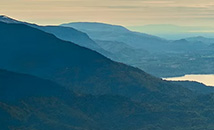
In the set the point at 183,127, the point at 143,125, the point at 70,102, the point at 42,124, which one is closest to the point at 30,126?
the point at 42,124

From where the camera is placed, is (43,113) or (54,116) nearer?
(43,113)

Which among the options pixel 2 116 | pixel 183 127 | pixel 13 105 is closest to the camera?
pixel 2 116

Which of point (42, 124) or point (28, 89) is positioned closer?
point (42, 124)

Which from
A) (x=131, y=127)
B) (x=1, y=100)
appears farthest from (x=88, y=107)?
(x=1, y=100)

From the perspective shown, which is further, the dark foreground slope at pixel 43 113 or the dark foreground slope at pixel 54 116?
the dark foreground slope at pixel 54 116

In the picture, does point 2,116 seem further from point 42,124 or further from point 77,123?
point 77,123

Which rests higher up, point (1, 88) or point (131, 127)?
point (1, 88)

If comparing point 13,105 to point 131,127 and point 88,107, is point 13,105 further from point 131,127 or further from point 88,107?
point 131,127

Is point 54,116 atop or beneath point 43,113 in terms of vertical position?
beneath

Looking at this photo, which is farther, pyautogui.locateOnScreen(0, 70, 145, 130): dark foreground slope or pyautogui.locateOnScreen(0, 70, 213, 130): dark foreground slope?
pyautogui.locateOnScreen(0, 70, 213, 130): dark foreground slope

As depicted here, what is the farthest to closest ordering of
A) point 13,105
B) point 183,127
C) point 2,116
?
1. point 183,127
2. point 13,105
3. point 2,116
